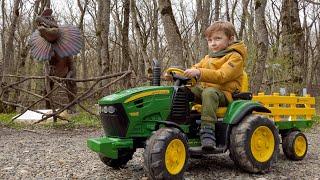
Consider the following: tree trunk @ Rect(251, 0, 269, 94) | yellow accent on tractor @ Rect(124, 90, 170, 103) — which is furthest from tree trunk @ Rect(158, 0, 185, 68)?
yellow accent on tractor @ Rect(124, 90, 170, 103)

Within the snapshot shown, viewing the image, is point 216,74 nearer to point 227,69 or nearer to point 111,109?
point 227,69

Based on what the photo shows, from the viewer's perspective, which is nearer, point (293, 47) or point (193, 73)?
point (193, 73)

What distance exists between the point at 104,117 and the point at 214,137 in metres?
1.11

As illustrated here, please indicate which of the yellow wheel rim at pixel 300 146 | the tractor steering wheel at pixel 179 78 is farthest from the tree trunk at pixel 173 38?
the tractor steering wheel at pixel 179 78

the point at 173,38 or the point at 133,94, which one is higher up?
the point at 173,38

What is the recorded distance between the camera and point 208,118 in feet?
14.4

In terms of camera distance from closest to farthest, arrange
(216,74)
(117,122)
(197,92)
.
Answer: (117,122) → (216,74) → (197,92)

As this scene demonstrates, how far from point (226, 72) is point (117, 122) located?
122cm

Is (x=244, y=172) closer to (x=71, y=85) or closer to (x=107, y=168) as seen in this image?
(x=107, y=168)

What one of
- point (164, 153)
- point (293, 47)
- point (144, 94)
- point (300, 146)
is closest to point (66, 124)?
point (300, 146)

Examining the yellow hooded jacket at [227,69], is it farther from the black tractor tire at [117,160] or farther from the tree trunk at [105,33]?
the tree trunk at [105,33]

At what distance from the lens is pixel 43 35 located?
10422 mm

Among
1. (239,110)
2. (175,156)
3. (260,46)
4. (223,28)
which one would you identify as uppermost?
(260,46)

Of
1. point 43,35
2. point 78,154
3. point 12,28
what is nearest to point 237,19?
point 12,28
